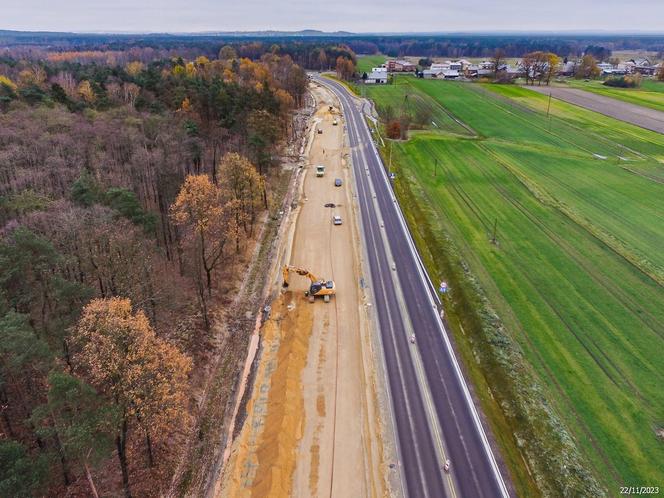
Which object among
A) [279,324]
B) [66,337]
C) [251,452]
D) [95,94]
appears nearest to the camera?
[66,337]

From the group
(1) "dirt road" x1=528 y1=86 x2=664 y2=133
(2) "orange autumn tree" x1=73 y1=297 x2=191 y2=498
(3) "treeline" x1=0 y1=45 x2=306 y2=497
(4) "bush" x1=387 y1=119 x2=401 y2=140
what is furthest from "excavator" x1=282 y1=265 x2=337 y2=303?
(1) "dirt road" x1=528 y1=86 x2=664 y2=133

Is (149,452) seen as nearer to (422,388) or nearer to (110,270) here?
(110,270)

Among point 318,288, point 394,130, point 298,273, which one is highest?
point 394,130

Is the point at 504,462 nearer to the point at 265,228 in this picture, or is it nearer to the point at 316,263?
the point at 316,263

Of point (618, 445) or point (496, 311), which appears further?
point (496, 311)

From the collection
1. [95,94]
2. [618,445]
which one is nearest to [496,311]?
[618,445]

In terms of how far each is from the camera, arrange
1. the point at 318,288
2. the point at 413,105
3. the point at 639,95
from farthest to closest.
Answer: the point at 639,95 → the point at 413,105 → the point at 318,288

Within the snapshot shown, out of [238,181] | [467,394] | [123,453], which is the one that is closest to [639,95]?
[238,181]
